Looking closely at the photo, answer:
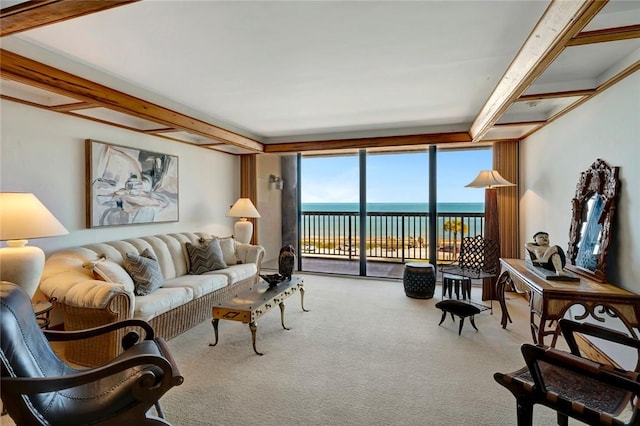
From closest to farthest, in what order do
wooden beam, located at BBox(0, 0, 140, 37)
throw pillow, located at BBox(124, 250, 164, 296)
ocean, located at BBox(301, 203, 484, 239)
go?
wooden beam, located at BBox(0, 0, 140, 37)
throw pillow, located at BBox(124, 250, 164, 296)
ocean, located at BBox(301, 203, 484, 239)

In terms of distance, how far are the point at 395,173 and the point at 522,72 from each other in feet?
17.0

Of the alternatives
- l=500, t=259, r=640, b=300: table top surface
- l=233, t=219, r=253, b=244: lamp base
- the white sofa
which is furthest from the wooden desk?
l=233, t=219, r=253, b=244: lamp base

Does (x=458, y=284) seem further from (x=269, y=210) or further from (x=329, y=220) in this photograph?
(x=269, y=210)

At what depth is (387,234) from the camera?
635 cm

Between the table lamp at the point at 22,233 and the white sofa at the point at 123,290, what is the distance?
1.27 ft

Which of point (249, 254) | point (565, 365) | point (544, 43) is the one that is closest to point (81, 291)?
point (249, 254)

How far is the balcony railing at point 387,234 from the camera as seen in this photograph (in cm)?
569

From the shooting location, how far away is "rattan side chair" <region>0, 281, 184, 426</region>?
4.20 feet

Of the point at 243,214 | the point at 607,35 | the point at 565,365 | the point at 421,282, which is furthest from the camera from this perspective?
the point at 243,214

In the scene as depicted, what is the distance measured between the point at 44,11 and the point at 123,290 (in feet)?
6.21

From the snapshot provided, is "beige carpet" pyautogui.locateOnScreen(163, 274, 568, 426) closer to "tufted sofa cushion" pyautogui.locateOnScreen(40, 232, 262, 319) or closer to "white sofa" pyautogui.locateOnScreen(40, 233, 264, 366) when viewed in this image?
"white sofa" pyautogui.locateOnScreen(40, 233, 264, 366)

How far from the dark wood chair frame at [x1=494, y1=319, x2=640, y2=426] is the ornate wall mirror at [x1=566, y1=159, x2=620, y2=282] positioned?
1.04 meters

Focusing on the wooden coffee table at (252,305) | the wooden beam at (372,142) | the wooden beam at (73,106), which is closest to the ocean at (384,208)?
the wooden beam at (372,142)

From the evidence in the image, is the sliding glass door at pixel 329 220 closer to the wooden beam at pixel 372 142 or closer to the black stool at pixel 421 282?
the wooden beam at pixel 372 142
